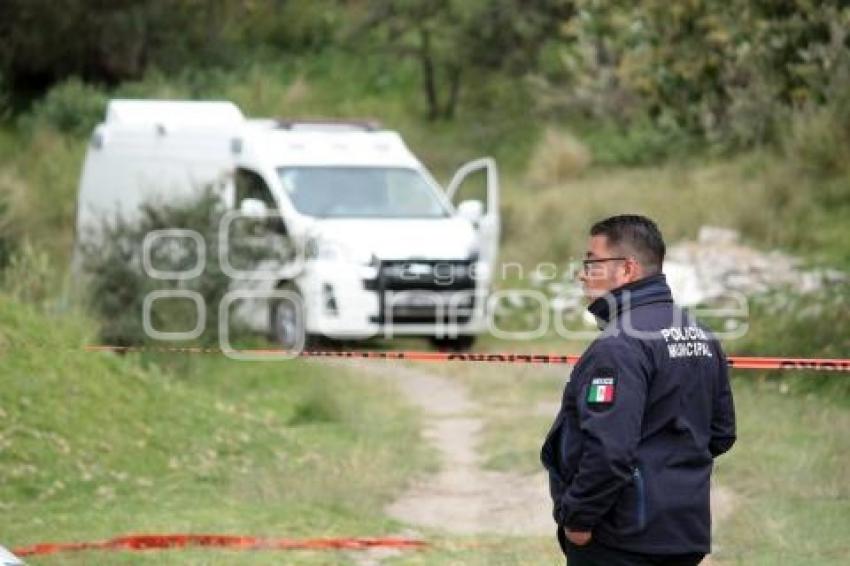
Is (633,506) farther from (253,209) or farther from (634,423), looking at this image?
(253,209)

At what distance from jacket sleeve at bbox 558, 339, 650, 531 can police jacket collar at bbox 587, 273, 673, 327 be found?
16cm

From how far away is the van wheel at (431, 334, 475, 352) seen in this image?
62.9 ft

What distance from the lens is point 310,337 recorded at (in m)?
18.5

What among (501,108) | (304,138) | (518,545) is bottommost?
(518,545)

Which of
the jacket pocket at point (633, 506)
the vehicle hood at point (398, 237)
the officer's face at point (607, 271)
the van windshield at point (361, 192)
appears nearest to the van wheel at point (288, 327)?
the vehicle hood at point (398, 237)

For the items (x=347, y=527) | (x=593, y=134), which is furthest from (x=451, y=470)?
(x=593, y=134)

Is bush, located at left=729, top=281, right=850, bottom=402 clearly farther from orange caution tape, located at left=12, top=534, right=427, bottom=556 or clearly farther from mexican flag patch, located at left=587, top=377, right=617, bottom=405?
mexican flag patch, located at left=587, top=377, right=617, bottom=405

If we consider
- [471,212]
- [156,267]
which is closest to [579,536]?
[156,267]

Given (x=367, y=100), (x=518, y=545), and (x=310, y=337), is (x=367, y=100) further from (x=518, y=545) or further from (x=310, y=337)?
(x=518, y=545)

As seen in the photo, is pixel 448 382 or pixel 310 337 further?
pixel 310 337

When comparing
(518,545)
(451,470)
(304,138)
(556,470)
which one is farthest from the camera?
(304,138)

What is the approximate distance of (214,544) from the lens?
377 inches

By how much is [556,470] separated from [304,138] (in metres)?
14.5

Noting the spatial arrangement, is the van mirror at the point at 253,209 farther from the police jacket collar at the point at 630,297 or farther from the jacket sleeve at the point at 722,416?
the police jacket collar at the point at 630,297
